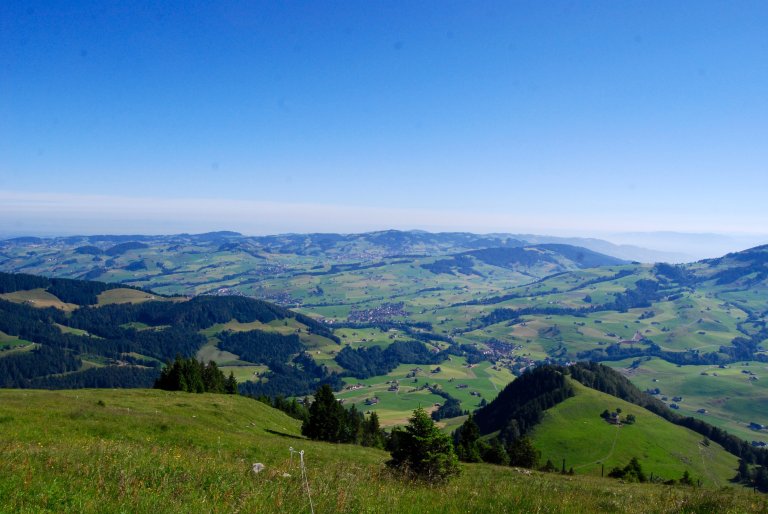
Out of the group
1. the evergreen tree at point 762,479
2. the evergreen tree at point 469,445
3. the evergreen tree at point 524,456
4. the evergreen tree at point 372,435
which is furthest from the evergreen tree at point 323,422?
the evergreen tree at point 762,479

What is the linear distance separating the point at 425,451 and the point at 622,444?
162472mm

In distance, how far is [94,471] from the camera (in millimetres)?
12242

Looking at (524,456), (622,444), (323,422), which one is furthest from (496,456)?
(622,444)

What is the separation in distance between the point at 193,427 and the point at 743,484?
165 meters

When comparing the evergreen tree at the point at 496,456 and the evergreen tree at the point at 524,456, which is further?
the evergreen tree at the point at 524,456

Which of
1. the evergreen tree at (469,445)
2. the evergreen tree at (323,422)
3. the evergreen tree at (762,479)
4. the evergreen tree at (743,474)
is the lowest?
the evergreen tree at (743,474)

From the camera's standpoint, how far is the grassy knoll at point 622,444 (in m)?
141

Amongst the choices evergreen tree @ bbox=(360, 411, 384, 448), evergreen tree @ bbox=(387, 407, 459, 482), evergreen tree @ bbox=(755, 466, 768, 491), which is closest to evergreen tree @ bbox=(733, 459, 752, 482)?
evergreen tree @ bbox=(755, 466, 768, 491)

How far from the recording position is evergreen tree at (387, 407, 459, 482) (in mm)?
21250

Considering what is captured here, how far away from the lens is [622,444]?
15225 centimetres

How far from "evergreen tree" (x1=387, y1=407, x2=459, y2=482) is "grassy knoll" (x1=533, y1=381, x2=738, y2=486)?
130 metres

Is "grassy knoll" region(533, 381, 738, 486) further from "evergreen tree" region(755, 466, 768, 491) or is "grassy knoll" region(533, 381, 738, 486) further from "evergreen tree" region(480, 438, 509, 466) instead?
"evergreen tree" region(480, 438, 509, 466)

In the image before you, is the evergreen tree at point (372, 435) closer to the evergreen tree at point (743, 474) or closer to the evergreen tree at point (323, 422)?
the evergreen tree at point (323, 422)

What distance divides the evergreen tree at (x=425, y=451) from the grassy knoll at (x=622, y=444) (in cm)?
13025
